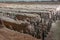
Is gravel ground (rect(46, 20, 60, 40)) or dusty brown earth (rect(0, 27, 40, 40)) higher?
dusty brown earth (rect(0, 27, 40, 40))

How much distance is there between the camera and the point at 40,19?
101 cm

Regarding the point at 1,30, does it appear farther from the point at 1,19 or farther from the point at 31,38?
the point at 31,38

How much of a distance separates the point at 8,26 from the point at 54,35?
352 millimetres

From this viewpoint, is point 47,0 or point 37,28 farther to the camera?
point 47,0

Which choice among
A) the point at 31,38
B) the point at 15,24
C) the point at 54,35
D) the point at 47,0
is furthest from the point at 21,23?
the point at 47,0

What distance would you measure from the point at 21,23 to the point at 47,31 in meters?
0.20

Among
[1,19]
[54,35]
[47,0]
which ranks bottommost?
[47,0]

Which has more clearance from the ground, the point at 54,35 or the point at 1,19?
the point at 1,19

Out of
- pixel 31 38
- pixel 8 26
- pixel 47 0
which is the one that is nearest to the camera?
pixel 31 38

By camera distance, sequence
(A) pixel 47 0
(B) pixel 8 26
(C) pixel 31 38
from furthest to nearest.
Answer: (A) pixel 47 0 < (B) pixel 8 26 < (C) pixel 31 38

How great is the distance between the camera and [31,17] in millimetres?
1048

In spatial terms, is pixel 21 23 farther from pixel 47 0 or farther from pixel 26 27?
pixel 47 0

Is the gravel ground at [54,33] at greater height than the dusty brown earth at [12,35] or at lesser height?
lesser

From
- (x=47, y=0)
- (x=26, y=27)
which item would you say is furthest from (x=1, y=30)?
(x=47, y=0)
